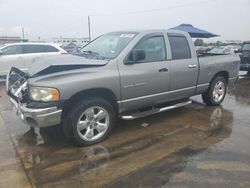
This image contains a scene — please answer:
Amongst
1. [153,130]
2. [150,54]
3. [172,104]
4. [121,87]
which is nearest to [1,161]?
[121,87]

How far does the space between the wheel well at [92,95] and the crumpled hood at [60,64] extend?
1.35 feet

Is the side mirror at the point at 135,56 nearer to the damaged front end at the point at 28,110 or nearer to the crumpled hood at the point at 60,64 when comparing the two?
the crumpled hood at the point at 60,64

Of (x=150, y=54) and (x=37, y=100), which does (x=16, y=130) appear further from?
(x=150, y=54)

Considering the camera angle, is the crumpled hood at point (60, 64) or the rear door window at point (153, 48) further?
the rear door window at point (153, 48)

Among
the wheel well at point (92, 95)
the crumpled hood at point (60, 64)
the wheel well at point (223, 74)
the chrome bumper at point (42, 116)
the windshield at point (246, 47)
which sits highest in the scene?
the windshield at point (246, 47)

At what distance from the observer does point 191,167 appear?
394 cm

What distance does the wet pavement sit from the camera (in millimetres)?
3617

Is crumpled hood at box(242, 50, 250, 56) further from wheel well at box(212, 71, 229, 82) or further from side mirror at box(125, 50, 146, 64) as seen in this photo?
side mirror at box(125, 50, 146, 64)

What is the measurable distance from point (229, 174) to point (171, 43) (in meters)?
2.91

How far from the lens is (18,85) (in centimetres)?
490

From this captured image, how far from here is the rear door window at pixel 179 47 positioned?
5.81 meters

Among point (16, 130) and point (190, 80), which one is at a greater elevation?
point (190, 80)

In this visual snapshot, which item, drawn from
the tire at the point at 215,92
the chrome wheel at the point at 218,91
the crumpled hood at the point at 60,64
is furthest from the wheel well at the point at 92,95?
the chrome wheel at the point at 218,91

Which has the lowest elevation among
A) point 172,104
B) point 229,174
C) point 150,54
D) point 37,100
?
point 229,174
